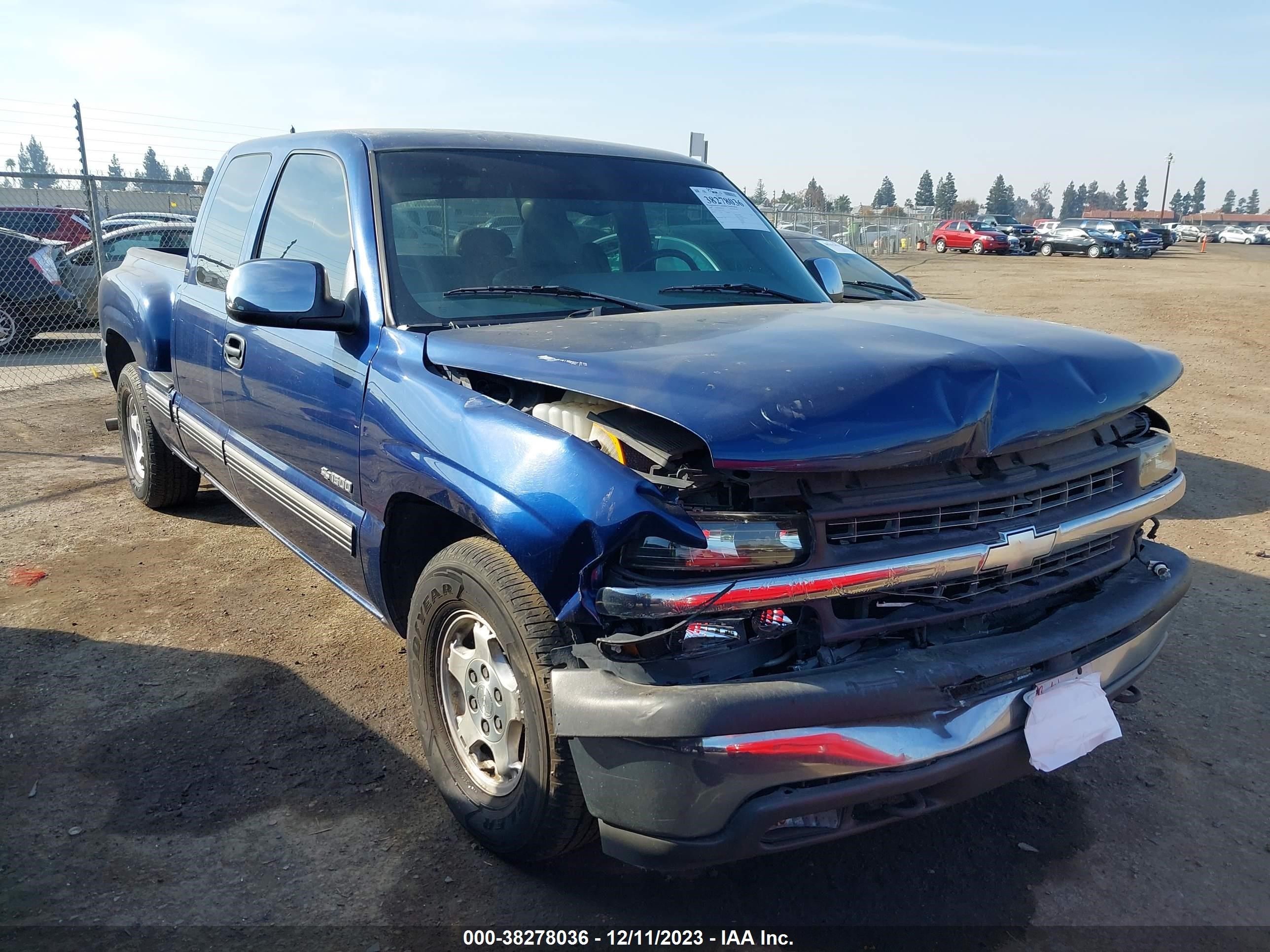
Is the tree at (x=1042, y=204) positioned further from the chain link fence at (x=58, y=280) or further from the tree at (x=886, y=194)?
the chain link fence at (x=58, y=280)

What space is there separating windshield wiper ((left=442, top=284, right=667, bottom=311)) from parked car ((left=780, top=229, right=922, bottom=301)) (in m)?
3.03

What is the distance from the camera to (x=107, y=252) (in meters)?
13.9

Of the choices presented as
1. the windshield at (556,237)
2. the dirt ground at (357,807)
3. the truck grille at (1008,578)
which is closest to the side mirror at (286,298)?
the windshield at (556,237)

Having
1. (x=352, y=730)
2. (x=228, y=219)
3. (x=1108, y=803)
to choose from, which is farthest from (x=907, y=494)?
(x=228, y=219)

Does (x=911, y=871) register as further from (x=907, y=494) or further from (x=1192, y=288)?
(x=1192, y=288)

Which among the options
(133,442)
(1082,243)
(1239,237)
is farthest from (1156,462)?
(1239,237)

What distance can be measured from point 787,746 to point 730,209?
267cm

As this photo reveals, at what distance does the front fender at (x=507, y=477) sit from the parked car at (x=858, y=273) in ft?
12.4

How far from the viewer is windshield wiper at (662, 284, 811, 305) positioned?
357 centimetres

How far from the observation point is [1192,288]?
22.8m

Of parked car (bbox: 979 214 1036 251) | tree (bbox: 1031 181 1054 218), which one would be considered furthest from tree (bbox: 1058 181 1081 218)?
parked car (bbox: 979 214 1036 251)

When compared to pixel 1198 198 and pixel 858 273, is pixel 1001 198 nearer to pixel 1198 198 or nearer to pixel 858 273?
pixel 1198 198

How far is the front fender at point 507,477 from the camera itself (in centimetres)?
217

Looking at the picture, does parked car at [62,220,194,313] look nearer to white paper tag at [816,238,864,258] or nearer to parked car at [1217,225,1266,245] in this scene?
white paper tag at [816,238,864,258]
